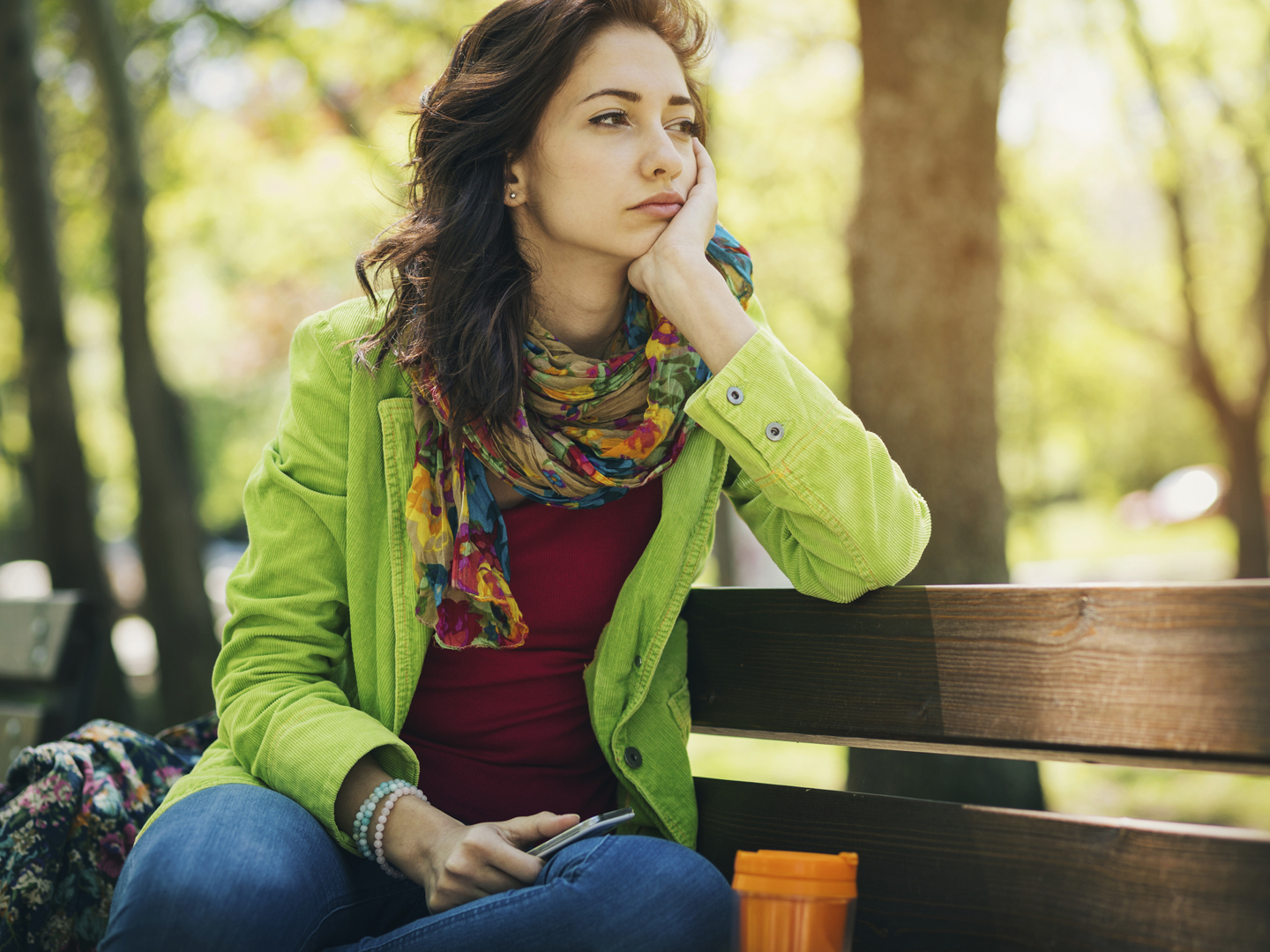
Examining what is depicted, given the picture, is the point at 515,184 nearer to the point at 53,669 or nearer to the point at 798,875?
the point at 798,875

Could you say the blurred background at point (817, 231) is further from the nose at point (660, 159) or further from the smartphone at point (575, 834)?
the smartphone at point (575, 834)

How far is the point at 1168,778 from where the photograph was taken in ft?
22.6

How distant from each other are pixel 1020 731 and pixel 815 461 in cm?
58

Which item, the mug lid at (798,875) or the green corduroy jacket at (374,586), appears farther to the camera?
the green corduroy jacket at (374,586)

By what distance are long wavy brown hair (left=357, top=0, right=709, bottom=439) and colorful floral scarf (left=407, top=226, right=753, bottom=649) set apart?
0.21 feet

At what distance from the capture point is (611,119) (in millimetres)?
2377

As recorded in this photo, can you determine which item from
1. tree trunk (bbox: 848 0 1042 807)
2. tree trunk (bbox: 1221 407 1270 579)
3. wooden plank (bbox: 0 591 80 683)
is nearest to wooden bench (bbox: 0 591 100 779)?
wooden plank (bbox: 0 591 80 683)

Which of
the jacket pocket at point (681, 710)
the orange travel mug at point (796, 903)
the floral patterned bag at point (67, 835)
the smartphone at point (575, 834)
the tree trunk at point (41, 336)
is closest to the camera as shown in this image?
the orange travel mug at point (796, 903)

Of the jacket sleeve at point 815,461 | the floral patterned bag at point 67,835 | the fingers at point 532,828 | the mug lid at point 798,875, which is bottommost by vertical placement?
the floral patterned bag at point 67,835

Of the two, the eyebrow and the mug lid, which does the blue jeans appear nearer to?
the mug lid

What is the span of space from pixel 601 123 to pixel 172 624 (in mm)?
6161

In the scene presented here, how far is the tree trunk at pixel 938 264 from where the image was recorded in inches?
175

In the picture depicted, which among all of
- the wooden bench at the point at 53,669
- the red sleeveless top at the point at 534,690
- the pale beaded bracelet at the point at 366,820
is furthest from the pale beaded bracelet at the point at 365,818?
the wooden bench at the point at 53,669

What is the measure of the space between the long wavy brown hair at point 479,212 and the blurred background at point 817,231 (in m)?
0.18
